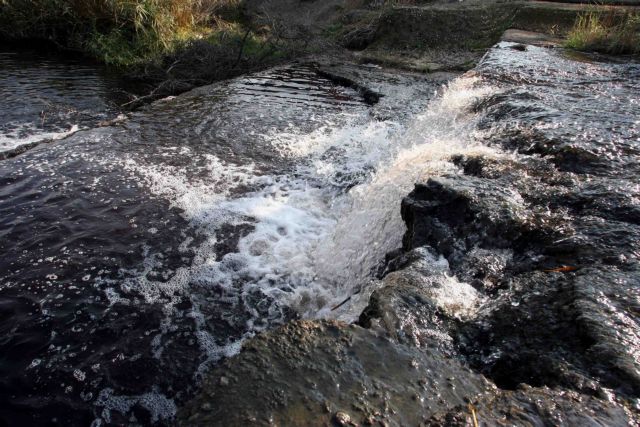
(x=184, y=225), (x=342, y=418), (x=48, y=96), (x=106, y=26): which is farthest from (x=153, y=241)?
(x=106, y=26)

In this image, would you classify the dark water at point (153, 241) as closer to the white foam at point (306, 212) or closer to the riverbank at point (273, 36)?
the white foam at point (306, 212)

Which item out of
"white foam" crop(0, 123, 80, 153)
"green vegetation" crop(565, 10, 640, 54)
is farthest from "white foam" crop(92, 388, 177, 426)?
"green vegetation" crop(565, 10, 640, 54)

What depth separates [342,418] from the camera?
1.27m

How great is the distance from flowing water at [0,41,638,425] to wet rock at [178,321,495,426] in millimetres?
787

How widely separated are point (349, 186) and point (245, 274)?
1682 mm

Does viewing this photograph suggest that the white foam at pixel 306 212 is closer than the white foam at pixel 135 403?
No

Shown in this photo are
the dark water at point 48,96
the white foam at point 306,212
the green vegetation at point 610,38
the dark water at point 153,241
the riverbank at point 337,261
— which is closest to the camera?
the riverbank at point 337,261

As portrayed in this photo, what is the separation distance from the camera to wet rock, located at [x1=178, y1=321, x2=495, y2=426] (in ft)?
4.25

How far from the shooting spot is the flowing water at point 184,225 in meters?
2.37

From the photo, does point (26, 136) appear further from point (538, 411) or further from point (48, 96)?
point (538, 411)

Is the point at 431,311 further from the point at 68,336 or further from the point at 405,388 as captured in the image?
the point at 68,336

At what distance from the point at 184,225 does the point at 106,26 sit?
7.45 meters

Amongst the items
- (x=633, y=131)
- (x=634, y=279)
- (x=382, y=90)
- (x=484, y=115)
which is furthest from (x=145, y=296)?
(x=382, y=90)

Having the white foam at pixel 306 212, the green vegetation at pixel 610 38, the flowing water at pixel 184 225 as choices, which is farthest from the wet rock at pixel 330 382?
the green vegetation at pixel 610 38
